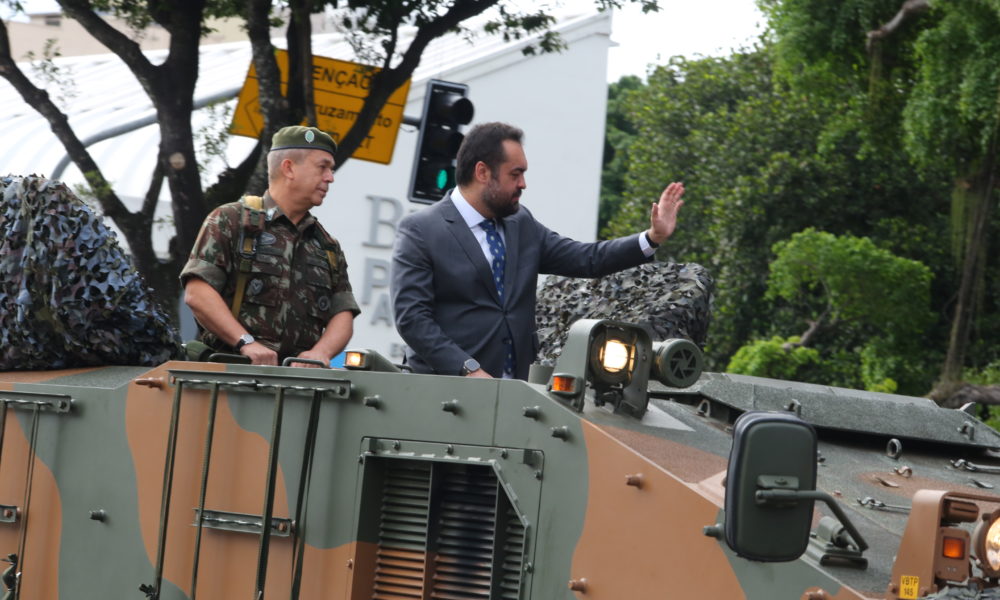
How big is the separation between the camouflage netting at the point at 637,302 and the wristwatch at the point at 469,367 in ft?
5.75

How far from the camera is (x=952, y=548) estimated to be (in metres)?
3.43

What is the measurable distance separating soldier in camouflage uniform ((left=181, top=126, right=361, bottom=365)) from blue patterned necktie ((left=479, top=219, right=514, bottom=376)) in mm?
626

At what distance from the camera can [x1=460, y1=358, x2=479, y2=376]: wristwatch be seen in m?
4.94

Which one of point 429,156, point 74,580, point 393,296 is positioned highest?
point 429,156

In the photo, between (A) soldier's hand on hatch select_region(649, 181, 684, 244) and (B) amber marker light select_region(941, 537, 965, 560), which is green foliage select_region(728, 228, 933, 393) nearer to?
(A) soldier's hand on hatch select_region(649, 181, 684, 244)

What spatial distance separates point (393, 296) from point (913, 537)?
2.27m

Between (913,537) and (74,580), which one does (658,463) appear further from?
(74,580)

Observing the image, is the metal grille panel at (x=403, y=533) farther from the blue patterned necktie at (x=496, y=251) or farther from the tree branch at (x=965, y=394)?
the tree branch at (x=965, y=394)

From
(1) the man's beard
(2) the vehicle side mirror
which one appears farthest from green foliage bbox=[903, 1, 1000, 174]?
(2) the vehicle side mirror

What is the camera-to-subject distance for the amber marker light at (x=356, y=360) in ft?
14.6

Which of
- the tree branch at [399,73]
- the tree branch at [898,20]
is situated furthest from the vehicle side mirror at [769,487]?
the tree branch at [898,20]

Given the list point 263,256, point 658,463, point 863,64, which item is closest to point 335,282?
point 263,256

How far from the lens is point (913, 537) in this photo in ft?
11.3

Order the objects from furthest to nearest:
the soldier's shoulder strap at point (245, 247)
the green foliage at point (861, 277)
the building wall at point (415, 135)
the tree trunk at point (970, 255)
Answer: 1. the building wall at point (415, 135)
2. the green foliage at point (861, 277)
3. the tree trunk at point (970, 255)
4. the soldier's shoulder strap at point (245, 247)
